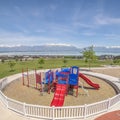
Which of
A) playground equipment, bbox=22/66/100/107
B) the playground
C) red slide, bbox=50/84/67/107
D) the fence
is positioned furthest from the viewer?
the playground

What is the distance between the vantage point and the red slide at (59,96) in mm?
10163

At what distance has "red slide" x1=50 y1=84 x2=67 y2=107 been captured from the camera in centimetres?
1016

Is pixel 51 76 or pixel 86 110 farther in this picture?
pixel 51 76

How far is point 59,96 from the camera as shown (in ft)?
35.9

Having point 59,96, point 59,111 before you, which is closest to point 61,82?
point 59,96

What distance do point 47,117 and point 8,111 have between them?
2.65 metres

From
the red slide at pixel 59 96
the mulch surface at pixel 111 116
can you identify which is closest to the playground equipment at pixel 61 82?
the red slide at pixel 59 96

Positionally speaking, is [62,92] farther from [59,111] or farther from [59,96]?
[59,111]

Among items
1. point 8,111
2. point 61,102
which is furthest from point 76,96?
point 8,111

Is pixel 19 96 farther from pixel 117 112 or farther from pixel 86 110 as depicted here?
pixel 117 112

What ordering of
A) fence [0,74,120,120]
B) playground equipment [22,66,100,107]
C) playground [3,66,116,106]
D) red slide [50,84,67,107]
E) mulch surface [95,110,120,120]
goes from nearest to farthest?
mulch surface [95,110,120,120] < fence [0,74,120,120] < red slide [50,84,67,107] < playground equipment [22,66,100,107] < playground [3,66,116,106]

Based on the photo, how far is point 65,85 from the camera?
1193 cm

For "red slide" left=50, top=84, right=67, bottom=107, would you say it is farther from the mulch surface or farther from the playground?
the mulch surface

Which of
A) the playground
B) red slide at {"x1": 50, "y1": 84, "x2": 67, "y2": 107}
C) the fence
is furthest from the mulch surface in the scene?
red slide at {"x1": 50, "y1": 84, "x2": 67, "y2": 107}
